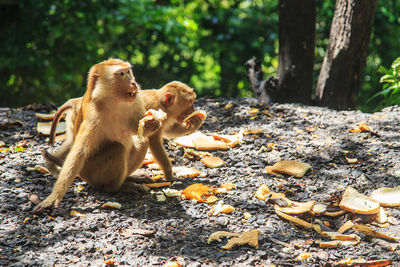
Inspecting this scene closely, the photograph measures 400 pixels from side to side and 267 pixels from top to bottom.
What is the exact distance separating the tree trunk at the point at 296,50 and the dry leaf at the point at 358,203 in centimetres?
301

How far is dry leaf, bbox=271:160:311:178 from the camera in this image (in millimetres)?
4363

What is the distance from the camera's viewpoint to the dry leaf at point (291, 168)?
4.36 m

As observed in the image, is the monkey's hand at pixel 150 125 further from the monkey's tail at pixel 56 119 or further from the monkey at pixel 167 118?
the monkey's tail at pixel 56 119

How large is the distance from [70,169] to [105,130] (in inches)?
19.2

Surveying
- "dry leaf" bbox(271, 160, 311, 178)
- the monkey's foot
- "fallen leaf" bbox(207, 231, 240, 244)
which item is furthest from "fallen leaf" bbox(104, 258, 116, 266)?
"dry leaf" bbox(271, 160, 311, 178)

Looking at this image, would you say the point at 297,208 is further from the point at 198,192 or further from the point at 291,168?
the point at 198,192

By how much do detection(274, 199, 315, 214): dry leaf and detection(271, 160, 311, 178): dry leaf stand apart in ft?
1.82

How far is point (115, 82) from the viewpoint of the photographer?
3869mm

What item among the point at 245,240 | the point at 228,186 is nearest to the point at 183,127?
the point at 228,186

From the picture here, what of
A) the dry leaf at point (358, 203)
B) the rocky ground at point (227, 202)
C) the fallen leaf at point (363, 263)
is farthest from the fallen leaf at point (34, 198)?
the dry leaf at point (358, 203)

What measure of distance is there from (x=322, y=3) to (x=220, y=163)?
463cm

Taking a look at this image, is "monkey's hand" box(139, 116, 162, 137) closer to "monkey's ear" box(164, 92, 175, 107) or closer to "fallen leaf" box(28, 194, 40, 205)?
"monkey's ear" box(164, 92, 175, 107)

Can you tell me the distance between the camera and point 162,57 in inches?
385

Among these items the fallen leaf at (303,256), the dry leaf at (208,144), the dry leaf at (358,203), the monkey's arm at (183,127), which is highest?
the monkey's arm at (183,127)
